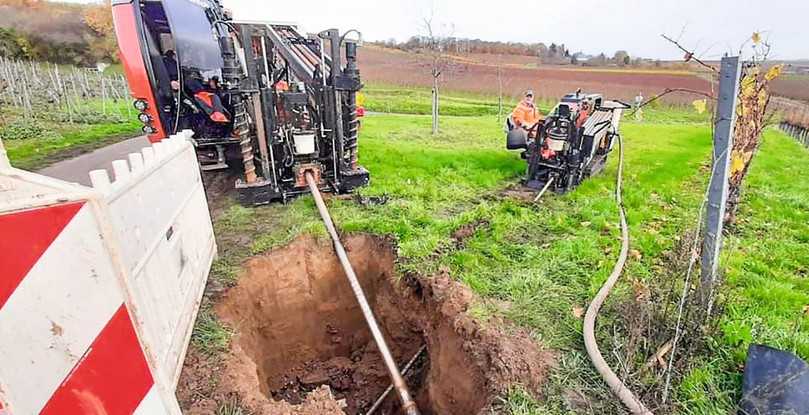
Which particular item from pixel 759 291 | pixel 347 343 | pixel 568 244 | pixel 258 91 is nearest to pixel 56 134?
pixel 258 91

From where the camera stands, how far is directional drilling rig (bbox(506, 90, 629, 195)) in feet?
20.3

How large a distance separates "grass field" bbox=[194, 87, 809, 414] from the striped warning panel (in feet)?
5.22

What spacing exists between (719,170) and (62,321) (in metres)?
3.37

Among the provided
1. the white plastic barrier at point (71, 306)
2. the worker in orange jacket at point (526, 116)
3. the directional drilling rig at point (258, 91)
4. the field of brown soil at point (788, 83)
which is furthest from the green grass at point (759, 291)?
the directional drilling rig at point (258, 91)

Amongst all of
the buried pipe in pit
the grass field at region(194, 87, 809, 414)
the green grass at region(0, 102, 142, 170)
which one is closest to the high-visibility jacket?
the grass field at region(194, 87, 809, 414)

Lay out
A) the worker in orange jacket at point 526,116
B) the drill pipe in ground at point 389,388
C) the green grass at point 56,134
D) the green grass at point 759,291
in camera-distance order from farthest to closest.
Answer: the green grass at point 56,134, the worker in orange jacket at point 526,116, the drill pipe in ground at point 389,388, the green grass at point 759,291

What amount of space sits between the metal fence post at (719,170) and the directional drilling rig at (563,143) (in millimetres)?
3247

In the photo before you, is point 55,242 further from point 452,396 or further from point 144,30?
point 144,30

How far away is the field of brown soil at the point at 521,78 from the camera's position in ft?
71.1

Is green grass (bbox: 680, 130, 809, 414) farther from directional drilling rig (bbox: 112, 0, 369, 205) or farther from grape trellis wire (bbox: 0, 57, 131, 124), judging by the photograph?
grape trellis wire (bbox: 0, 57, 131, 124)

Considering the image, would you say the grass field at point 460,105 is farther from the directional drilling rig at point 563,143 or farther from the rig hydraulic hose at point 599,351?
the rig hydraulic hose at point 599,351

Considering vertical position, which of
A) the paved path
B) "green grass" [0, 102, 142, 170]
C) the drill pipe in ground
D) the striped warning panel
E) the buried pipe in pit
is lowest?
the drill pipe in ground

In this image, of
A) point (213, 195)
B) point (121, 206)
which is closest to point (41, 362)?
point (121, 206)

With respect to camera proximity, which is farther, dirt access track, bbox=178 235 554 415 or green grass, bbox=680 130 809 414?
dirt access track, bbox=178 235 554 415
